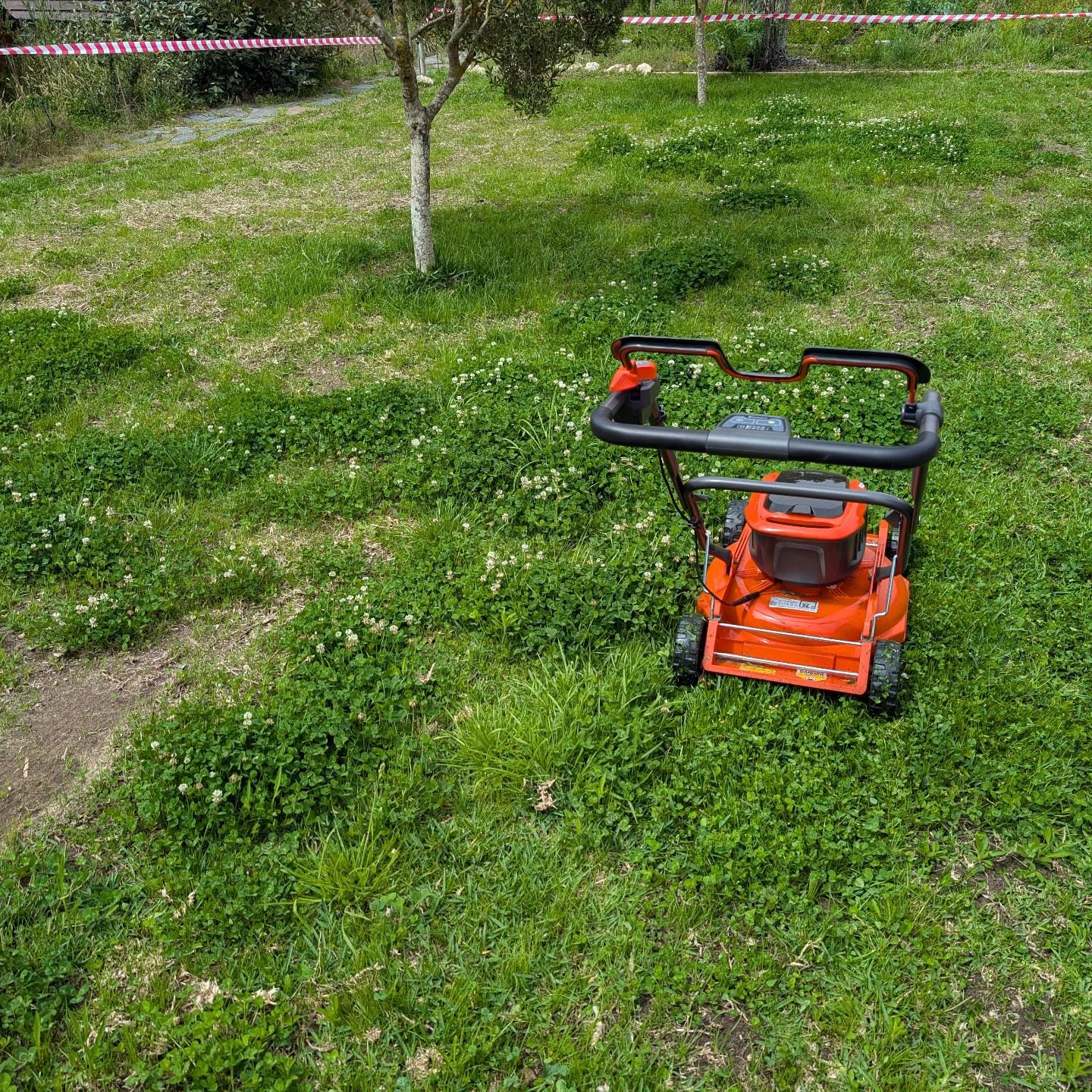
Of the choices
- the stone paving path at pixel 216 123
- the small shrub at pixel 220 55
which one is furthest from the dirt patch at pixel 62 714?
the small shrub at pixel 220 55

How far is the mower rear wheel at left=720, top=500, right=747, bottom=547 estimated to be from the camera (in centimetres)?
423

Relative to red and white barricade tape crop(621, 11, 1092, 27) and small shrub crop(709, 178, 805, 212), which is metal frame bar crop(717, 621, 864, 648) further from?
red and white barricade tape crop(621, 11, 1092, 27)

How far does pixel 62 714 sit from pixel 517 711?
2.02 m

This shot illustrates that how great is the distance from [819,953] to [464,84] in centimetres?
1777

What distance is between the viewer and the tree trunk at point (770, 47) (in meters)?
16.8

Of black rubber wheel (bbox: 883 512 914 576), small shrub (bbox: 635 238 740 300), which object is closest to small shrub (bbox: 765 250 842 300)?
small shrub (bbox: 635 238 740 300)

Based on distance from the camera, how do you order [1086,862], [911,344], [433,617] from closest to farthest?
1. [1086,862]
2. [433,617]
3. [911,344]

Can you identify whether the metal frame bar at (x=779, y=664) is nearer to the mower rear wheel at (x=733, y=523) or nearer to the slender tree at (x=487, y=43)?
the mower rear wheel at (x=733, y=523)

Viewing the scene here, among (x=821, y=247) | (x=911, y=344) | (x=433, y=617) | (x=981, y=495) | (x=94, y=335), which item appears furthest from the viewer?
(x=821, y=247)

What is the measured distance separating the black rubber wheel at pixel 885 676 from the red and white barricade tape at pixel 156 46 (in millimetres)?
14414

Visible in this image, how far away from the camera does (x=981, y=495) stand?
490 centimetres

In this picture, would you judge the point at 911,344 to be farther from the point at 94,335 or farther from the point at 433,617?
the point at 94,335

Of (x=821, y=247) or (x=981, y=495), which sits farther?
(x=821, y=247)

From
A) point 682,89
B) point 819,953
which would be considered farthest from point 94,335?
point 682,89
